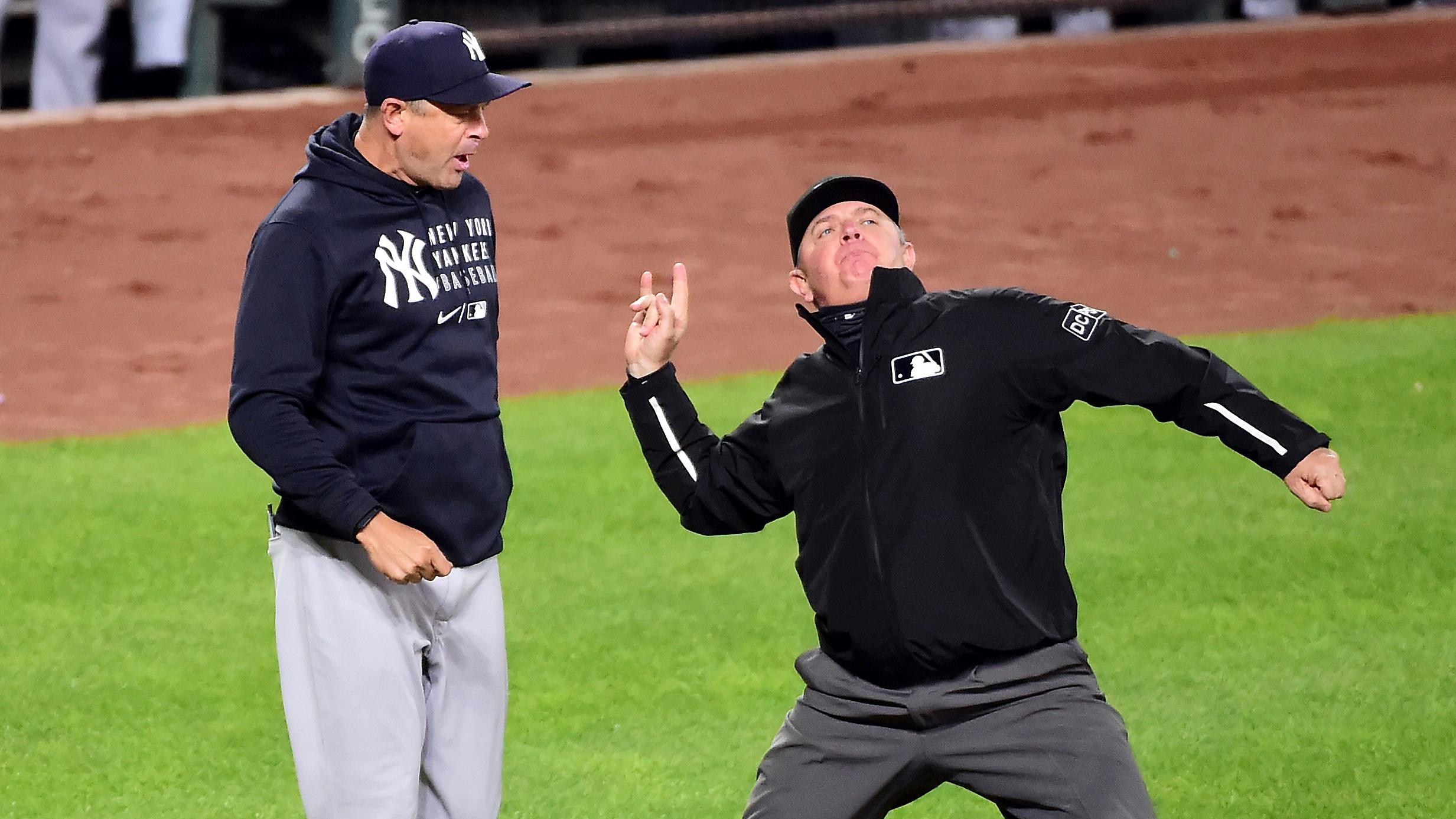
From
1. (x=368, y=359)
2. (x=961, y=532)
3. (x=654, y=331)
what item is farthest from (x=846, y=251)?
(x=368, y=359)

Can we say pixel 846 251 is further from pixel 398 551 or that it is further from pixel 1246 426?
pixel 398 551

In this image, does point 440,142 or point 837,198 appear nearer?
point 440,142

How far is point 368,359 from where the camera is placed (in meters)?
3.53

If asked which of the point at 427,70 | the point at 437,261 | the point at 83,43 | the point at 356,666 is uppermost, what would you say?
the point at 427,70

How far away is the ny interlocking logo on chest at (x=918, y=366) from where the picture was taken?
3492 millimetres

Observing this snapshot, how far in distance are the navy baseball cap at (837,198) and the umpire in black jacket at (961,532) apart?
0.73ft

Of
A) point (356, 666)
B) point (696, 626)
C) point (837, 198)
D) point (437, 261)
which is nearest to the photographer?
point (356, 666)

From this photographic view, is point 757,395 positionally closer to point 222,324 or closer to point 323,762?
point 222,324

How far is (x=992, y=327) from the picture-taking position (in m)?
3.53

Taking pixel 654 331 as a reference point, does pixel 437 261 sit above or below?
above

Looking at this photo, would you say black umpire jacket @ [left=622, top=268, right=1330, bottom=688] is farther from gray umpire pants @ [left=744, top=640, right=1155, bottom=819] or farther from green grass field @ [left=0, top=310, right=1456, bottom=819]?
green grass field @ [left=0, top=310, right=1456, bottom=819]

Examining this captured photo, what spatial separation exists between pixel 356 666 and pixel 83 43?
8.93 metres

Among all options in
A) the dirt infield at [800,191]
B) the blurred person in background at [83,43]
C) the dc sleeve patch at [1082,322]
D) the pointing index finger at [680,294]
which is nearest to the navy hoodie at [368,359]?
the pointing index finger at [680,294]

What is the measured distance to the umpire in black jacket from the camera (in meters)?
3.39
